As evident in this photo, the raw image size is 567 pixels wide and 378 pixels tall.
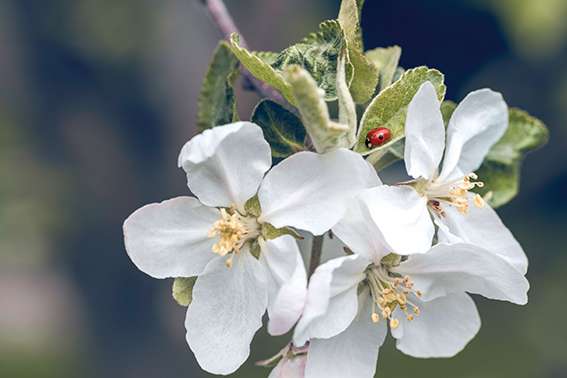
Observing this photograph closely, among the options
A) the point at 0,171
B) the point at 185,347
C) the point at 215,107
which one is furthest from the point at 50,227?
the point at 215,107

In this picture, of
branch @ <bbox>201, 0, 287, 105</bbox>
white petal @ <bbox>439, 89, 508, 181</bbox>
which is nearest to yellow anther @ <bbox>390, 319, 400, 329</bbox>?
white petal @ <bbox>439, 89, 508, 181</bbox>

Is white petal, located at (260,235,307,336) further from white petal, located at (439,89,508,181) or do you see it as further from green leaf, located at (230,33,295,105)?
white petal, located at (439,89,508,181)

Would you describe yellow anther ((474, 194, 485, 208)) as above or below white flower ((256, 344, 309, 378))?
above

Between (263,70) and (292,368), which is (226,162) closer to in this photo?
(263,70)

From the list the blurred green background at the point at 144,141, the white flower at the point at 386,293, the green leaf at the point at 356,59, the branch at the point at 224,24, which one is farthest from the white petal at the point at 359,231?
the blurred green background at the point at 144,141

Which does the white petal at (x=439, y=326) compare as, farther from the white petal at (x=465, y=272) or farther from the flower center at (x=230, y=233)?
the flower center at (x=230, y=233)

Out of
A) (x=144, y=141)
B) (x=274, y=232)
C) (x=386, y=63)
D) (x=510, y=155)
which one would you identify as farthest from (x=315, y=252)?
(x=144, y=141)
